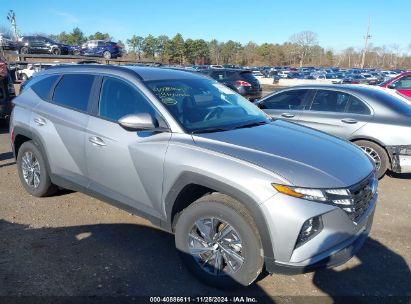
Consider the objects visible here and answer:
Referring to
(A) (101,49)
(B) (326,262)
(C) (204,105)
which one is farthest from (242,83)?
(A) (101,49)

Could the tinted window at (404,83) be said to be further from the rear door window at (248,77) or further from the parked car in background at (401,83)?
the rear door window at (248,77)

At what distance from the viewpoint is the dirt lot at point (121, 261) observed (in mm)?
3156

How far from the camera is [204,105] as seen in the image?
12.8ft

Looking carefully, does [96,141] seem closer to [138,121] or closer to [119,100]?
[119,100]

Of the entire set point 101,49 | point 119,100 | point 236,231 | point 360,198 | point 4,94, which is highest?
point 101,49

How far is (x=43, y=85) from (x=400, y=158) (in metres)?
5.31

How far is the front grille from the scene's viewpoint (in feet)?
9.34

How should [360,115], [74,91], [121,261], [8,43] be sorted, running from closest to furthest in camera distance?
[121,261], [74,91], [360,115], [8,43]

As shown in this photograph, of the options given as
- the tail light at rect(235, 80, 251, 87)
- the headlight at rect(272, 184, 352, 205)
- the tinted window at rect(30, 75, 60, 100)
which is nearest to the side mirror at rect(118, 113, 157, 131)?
the headlight at rect(272, 184, 352, 205)

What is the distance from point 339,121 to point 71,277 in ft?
16.2

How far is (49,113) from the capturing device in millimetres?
4461

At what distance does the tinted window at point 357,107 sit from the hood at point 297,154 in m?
2.99

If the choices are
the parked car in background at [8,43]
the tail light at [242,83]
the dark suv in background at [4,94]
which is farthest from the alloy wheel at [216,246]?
the parked car in background at [8,43]

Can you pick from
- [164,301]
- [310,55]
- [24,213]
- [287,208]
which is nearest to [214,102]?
[287,208]
